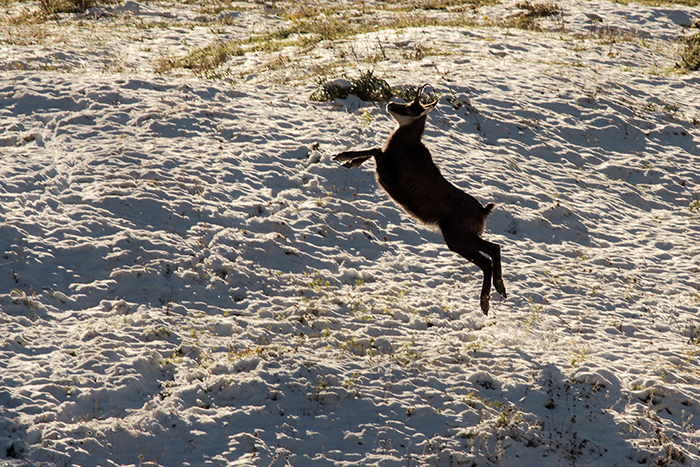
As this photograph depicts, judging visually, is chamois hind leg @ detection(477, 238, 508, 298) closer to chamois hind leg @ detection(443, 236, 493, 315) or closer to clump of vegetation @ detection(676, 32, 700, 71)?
chamois hind leg @ detection(443, 236, 493, 315)

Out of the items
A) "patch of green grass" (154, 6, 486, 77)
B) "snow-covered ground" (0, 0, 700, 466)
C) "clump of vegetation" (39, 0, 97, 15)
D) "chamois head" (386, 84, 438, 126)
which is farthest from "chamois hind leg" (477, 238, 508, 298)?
"clump of vegetation" (39, 0, 97, 15)

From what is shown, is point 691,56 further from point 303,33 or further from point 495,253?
point 495,253

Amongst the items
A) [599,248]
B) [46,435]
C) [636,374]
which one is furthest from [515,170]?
[46,435]

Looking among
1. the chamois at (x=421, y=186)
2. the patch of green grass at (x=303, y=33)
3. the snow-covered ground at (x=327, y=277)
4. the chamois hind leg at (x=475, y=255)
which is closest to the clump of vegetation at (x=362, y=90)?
the snow-covered ground at (x=327, y=277)

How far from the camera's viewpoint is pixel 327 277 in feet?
24.2

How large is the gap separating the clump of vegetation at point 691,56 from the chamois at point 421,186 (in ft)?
46.2

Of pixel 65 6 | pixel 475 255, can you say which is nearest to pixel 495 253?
pixel 475 255

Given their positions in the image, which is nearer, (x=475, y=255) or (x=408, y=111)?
(x=408, y=111)

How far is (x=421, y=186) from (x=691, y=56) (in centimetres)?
1525

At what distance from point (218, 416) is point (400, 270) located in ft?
12.2

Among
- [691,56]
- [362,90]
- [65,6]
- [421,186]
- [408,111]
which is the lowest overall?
[691,56]

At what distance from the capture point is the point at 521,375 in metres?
6.05

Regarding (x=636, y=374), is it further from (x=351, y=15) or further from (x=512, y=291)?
(x=351, y=15)

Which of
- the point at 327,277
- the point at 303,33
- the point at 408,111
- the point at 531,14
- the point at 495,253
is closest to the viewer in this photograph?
the point at 408,111
